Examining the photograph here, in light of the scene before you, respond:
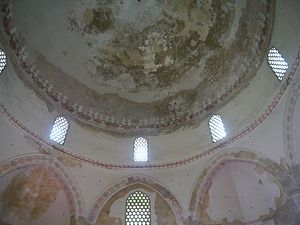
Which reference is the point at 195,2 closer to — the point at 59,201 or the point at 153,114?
the point at 153,114

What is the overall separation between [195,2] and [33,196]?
373 inches

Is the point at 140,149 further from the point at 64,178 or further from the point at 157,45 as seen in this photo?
the point at 157,45

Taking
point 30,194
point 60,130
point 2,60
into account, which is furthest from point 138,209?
point 2,60

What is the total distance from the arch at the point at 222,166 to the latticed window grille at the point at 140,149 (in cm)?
229

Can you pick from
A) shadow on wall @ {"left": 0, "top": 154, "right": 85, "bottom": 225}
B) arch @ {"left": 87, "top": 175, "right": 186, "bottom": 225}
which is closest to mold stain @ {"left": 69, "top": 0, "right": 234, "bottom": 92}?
arch @ {"left": 87, "top": 175, "right": 186, "bottom": 225}

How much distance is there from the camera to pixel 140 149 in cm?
1439

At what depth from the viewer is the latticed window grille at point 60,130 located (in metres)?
13.2

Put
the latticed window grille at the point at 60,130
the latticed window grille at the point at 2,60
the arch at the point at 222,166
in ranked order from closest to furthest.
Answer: the arch at the point at 222,166, the latticed window grille at the point at 2,60, the latticed window grille at the point at 60,130

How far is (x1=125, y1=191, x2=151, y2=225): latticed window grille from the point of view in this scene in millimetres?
12648

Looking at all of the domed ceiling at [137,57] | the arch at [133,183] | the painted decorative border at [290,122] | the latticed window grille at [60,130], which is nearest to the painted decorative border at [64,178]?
the arch at [133,183]

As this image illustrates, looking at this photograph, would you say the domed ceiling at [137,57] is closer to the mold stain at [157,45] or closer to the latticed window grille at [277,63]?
the mold stain at [157,45]

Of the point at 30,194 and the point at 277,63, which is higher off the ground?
the point at 277,63

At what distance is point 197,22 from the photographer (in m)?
15.2

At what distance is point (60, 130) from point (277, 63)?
7.95m
